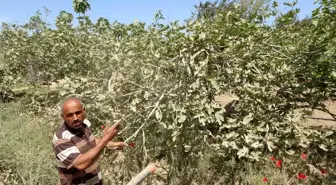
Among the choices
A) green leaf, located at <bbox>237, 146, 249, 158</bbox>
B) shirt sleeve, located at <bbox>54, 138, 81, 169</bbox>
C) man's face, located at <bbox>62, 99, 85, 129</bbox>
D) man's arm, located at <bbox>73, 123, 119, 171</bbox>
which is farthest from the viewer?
green leaf, located at <bbox>237, 146, 249, 158</bbox>

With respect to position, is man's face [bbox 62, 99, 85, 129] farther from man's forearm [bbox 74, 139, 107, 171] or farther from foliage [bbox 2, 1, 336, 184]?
foliage [bbox 2, 1, 336, 184]

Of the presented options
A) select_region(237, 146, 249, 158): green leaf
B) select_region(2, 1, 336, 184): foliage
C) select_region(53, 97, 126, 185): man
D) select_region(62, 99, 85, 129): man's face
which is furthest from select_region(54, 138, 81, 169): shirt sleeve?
select_region(237, 146, 249, 158): green leaf

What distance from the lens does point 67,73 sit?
25.5 ft

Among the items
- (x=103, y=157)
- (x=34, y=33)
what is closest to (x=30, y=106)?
(x=34, y=33)

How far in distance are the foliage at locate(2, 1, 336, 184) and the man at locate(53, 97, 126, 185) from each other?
776mm

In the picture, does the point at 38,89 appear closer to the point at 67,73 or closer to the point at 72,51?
the point at 67,73

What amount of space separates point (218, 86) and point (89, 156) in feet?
5.64

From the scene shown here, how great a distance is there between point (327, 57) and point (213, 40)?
4.00 feet

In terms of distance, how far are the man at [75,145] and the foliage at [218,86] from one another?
776 mm

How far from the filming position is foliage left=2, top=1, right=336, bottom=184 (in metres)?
3.77

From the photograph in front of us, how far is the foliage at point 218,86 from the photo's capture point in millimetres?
3768

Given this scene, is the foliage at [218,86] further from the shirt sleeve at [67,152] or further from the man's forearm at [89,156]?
the man's forearm at [89,156]

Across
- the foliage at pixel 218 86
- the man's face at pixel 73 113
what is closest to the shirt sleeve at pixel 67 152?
the man's face at pixel 73 113

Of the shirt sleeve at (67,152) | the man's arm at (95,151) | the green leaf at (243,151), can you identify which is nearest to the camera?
the man's arm at (95,151)
